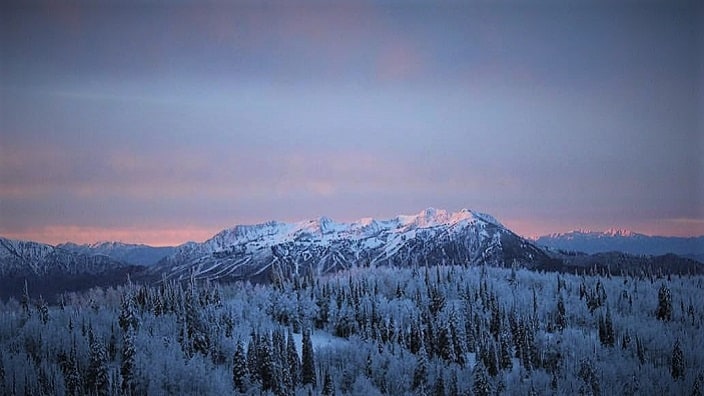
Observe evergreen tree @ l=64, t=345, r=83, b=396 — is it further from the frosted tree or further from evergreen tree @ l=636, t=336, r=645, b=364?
the frosted tree

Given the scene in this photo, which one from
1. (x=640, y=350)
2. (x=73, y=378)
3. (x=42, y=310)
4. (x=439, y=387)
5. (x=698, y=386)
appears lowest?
(x=698, y=386)

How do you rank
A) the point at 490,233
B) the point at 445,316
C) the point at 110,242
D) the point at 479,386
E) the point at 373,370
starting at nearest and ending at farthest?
the point at 479,386
the point at 373,370
the point at 110,242
the point at 445,316
the point at 490,233

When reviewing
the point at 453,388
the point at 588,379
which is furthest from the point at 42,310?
the point at 588,379

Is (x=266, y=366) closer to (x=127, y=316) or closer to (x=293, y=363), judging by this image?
(x=293, y=363)

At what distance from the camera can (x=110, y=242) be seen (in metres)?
58.6

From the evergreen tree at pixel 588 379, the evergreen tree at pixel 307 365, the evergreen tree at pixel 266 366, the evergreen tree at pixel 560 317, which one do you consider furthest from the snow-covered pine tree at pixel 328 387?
the evergreen tree at pixel 560 317

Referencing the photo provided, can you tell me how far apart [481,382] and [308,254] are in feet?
340

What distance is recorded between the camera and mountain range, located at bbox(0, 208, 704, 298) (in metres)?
60.9

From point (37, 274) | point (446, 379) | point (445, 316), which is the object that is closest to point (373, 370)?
point (446, 379)

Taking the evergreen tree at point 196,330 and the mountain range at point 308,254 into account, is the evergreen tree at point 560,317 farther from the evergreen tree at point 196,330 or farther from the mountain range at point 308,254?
the evergreen tree at point 196,330

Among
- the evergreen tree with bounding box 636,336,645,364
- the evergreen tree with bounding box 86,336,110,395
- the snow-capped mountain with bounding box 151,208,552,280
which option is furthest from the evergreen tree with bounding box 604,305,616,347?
the evergreen tree with bounding box 86,336,110,395

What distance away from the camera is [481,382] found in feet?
155

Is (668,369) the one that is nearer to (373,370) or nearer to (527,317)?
(527,317)

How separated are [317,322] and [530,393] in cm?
2115
